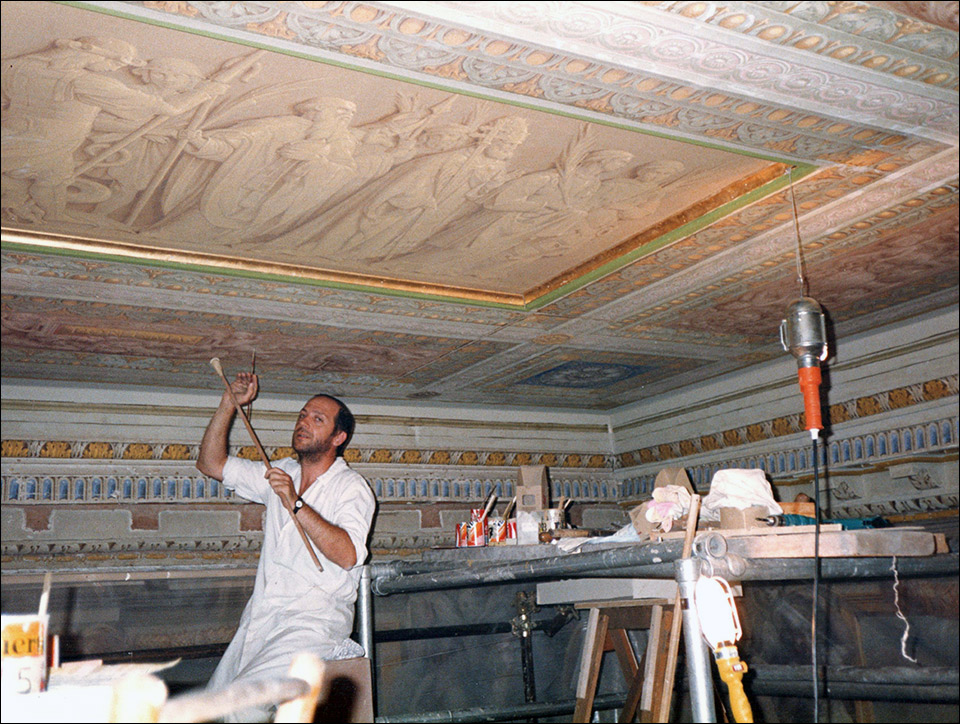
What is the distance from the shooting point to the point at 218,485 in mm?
6461

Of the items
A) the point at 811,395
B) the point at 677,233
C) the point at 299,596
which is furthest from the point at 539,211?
the point at 299,596

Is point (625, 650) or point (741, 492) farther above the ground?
point (741, 492)

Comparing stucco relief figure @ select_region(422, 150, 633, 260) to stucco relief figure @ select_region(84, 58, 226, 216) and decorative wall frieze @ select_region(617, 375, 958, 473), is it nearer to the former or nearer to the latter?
stucco relief figure @ select_region(84, 58, 226, 216)

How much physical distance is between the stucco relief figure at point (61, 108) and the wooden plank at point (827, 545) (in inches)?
92.9

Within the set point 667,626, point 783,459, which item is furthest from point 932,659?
point 667,626

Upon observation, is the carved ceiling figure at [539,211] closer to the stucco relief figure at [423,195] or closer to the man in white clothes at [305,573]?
the stucco relief figure at [423,195]

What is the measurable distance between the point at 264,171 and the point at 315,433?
1461 mm

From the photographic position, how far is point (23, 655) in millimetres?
1987

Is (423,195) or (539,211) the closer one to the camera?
(423,195)

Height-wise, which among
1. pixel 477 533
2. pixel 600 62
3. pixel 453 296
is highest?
pixel 600 62

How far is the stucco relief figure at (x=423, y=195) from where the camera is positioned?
332cm

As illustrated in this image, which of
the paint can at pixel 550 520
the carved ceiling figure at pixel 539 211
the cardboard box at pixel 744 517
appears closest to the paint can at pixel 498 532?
the paint can at pixel 550 520

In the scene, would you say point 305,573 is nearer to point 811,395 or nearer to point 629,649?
point 811,395

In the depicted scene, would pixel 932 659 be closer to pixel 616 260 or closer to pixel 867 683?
pixel 867 683
